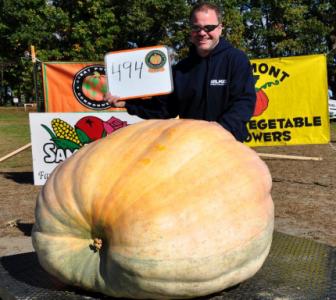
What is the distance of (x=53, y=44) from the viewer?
32.4m

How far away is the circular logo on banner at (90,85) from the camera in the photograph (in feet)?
26.3

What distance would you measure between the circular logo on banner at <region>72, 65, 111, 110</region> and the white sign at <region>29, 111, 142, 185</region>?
2.30ft

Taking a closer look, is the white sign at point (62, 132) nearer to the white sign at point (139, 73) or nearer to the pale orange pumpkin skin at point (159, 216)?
the white sign at point (139, 73)

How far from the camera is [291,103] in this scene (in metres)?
8.55

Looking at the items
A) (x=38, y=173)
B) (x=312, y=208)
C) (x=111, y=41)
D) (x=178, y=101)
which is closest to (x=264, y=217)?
(x=178, y=101)

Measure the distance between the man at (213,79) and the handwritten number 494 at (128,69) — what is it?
0.47 metres

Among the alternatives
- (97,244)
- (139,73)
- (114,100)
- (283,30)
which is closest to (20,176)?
(139,73)

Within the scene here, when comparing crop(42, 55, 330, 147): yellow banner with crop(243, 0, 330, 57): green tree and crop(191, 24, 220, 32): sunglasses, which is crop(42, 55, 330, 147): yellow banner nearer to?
crop(191, 24, 220, 32): sunglasses

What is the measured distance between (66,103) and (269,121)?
340 cm

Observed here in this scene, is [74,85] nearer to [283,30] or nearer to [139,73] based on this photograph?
[139,73]

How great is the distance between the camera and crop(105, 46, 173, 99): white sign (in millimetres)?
3318

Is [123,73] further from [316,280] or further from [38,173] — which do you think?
[38,173]

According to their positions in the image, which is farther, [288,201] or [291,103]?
[291,103]

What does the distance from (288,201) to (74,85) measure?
3.94m
